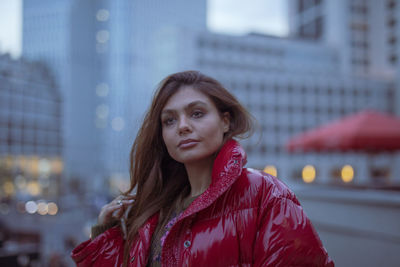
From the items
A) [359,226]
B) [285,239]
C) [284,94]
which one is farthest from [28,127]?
[285,239]

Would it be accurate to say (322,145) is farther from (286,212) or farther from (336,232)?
(286,212)

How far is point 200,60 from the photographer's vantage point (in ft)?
153

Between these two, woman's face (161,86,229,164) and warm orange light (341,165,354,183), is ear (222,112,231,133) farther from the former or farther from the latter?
warm orange light (341,165,354,183)

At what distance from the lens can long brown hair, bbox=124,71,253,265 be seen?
1.56m

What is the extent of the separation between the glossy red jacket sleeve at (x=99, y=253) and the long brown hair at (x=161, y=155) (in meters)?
0.08

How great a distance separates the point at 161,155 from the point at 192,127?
1.35 ft

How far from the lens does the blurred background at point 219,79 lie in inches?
254

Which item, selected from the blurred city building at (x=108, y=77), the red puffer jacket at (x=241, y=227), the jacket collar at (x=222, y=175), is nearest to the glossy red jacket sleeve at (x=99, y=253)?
the red puffer jacket at (x=241, y=227)

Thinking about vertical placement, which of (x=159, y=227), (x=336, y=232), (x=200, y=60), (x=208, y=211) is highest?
(x=200, y=60)

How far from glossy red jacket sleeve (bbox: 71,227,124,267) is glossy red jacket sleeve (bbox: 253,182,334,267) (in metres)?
0.74

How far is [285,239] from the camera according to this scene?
1.15 meters

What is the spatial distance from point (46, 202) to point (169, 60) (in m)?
23.3

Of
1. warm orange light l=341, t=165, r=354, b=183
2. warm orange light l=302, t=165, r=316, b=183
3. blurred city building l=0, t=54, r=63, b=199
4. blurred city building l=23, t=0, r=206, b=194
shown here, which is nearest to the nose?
blurred city building l=0, t=54, r=63, b=199

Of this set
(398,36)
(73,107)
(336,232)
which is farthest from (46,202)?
(73,107)
